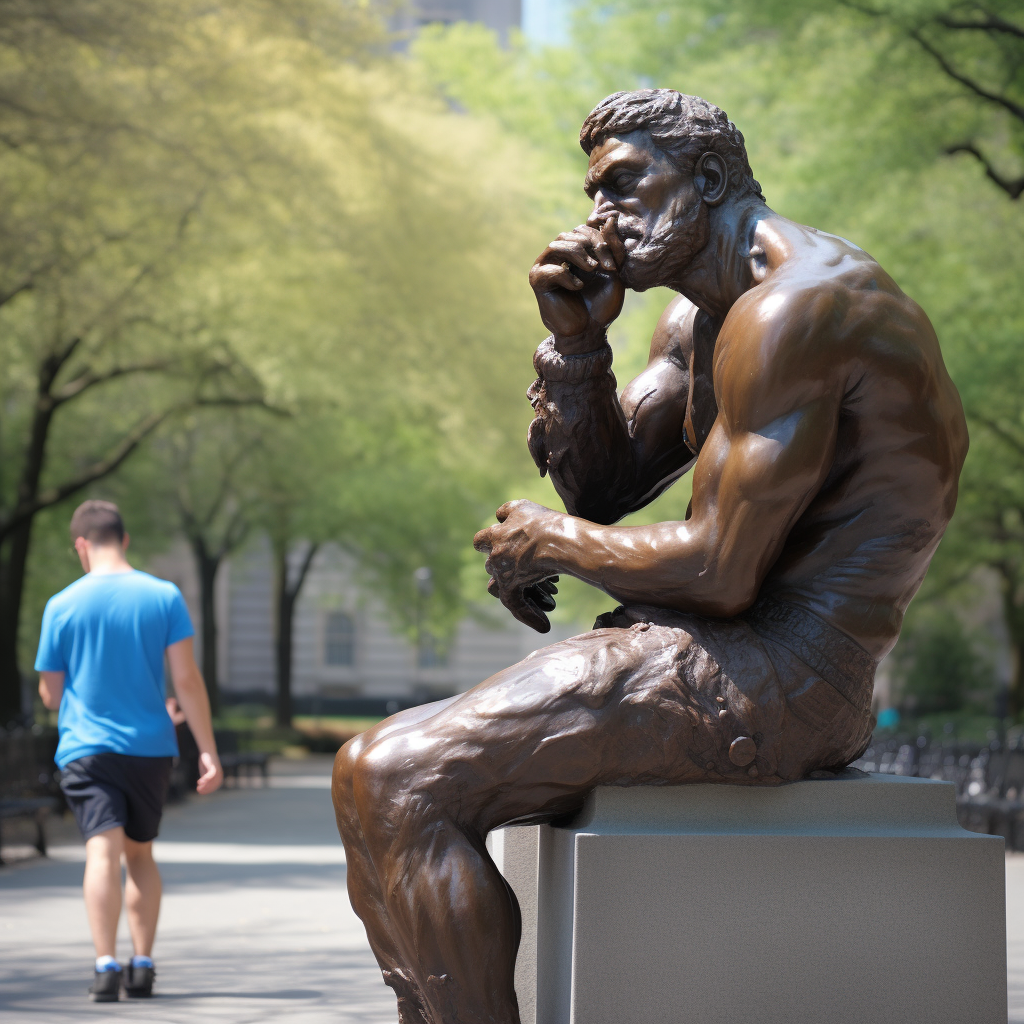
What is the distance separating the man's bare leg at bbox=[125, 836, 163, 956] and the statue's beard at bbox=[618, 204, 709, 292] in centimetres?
371

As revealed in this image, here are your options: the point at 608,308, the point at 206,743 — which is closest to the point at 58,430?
the point at 206,743

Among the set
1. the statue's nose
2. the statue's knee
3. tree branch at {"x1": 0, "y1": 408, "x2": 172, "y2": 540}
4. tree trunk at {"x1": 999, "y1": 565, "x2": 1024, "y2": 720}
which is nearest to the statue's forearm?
the statue's nose

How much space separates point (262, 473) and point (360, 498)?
3.82 m

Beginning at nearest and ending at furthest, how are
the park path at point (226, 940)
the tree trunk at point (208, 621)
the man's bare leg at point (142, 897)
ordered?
the park path at point (226, 940)
the man's bare leg at point (142, 897)
the tree trunk at point (208, 621)

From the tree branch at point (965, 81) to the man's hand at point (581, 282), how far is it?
13.0 m

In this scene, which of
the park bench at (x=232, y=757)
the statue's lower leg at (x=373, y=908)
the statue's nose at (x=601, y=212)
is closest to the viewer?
the statue's lower leg at (x=373, y=908)

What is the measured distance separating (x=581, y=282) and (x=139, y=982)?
363 centimetres

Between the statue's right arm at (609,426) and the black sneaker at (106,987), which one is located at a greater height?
the statue's right arm at (609,426)

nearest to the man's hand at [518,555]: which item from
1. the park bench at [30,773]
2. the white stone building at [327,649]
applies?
the park bench at [30,773]

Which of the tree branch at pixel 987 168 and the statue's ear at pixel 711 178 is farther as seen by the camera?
the tree branch at pixel 987 168

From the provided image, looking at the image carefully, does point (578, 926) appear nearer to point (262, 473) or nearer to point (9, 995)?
point (9, 995)

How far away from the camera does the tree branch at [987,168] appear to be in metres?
15.8

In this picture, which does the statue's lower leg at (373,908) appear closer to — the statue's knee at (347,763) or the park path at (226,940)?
the statue's knee at (347,763)

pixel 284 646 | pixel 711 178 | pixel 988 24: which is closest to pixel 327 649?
pixel 284 646
